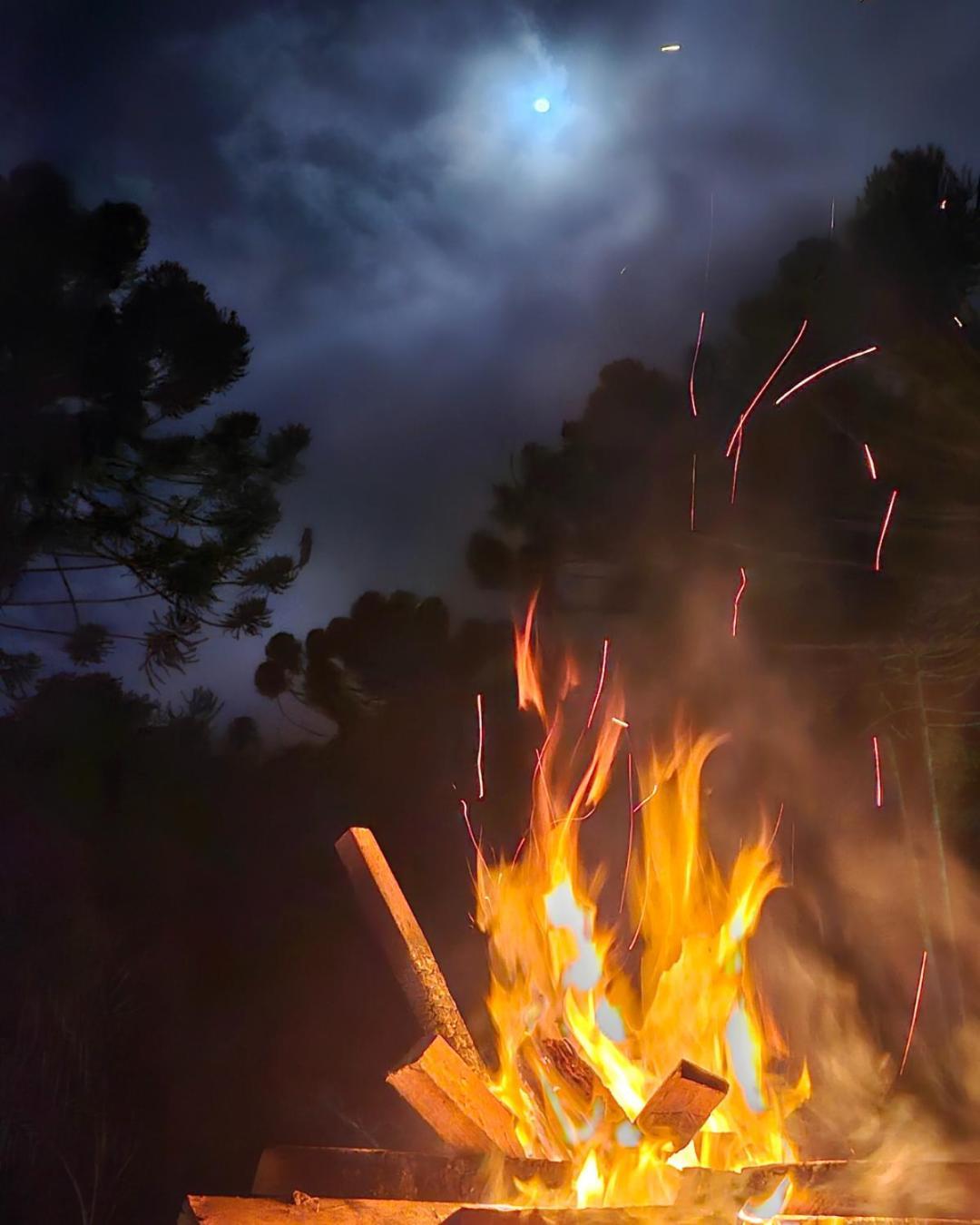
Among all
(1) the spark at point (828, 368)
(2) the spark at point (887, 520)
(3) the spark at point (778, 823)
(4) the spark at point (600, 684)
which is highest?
(1) the spark at point (828, 368)

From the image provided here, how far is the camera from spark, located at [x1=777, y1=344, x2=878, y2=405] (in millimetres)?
5598

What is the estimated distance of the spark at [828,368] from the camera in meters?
5.60

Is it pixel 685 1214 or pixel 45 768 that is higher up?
pixel 45 768

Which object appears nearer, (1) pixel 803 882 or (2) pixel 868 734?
(1) pixel 803 882

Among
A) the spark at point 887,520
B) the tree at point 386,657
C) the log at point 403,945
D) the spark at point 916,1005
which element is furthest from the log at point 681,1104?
the tree at point 386,657

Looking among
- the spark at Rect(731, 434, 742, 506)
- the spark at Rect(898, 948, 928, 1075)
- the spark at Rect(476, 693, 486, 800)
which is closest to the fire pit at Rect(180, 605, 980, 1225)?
the spark at Rect(898, 948, 928, 1075)

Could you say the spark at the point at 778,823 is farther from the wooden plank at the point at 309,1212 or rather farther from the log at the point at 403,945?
the wooden plank at the point at 309,1212

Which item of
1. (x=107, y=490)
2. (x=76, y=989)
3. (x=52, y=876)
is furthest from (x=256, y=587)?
(x=76, y=989)

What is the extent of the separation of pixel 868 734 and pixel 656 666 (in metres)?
1.53

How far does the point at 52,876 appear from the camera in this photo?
224 inches

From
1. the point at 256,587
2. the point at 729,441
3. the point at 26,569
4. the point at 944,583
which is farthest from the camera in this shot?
the point at 256,587

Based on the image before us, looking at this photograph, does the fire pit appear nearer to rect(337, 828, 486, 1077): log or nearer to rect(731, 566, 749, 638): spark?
rect(337, 828, 486, 1077): log

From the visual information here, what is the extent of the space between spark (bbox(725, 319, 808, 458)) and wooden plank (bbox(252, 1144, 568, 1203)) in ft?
15.6

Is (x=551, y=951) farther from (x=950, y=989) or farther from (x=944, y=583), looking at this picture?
(x=950, y=989)
